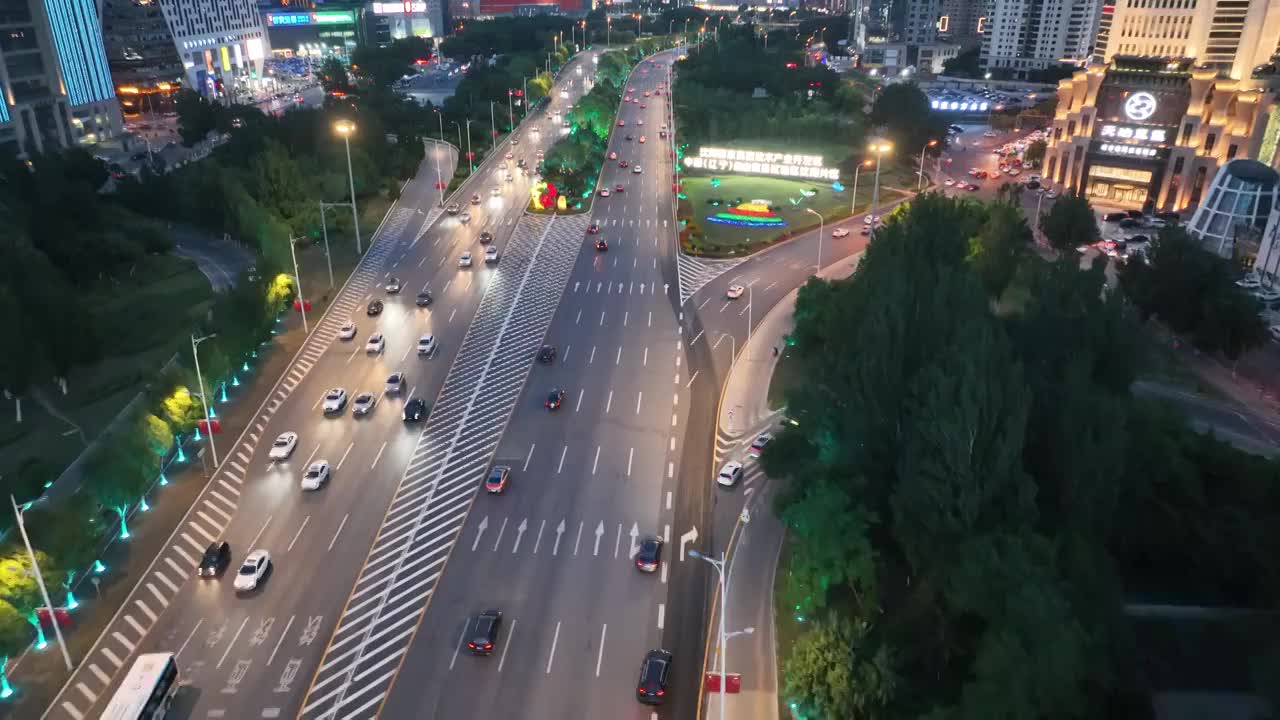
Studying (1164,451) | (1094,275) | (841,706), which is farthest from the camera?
(1094,275)

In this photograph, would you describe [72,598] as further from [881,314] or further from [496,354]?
[881,314]

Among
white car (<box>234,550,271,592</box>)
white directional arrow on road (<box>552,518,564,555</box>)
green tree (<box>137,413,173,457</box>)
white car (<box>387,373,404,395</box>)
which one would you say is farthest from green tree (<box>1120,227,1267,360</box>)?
green tree (<box>137,413,173,457</box>)

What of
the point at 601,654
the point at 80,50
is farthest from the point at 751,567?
the point at 80,50

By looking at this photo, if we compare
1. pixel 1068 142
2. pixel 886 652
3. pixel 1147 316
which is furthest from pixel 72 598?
pixel 1068 142

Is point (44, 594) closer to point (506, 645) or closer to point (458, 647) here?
point (458, 647)

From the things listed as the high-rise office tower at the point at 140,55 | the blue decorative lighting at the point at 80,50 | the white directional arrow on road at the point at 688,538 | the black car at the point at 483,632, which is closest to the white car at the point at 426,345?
the white directional arrow on road at the point at 688,538

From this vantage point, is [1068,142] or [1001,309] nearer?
[1001,309]

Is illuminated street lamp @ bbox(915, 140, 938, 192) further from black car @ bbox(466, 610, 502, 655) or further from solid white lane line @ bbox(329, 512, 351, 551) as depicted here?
black car @ bbox(466, 610, 502, 655)
